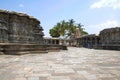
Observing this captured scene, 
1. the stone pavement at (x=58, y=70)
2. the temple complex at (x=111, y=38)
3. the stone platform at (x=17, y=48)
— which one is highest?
the temple complex at (x=111, y=38)

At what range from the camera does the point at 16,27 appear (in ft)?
41.2

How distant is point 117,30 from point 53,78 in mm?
19869

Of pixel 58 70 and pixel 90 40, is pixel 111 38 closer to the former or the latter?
pixel 90 40

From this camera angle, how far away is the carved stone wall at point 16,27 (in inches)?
460

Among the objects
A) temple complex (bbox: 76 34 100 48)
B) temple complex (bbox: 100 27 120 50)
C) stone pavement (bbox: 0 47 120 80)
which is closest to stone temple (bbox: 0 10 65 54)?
stone pavement (bbox: 0 47 120 80)

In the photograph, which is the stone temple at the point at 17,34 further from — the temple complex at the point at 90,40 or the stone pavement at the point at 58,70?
the temple complex at the point at 90,40

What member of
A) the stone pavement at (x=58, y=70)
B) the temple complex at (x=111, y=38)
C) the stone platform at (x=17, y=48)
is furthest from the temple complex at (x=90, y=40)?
the stone pavement at (x=58, y=70)

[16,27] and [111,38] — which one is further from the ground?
[16,27]

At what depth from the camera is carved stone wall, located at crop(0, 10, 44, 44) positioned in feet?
38.3

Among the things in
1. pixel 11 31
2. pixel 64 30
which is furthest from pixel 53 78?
pixel 64 30

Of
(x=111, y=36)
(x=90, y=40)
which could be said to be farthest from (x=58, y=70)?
(x=90, y=40)

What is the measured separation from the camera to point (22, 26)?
520 inches

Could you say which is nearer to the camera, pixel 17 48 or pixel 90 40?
pixel 17 48

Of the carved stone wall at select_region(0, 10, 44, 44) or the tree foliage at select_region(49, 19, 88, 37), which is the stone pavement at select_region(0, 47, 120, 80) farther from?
the tree foliage at select_region(49, 19, 88, 37)
